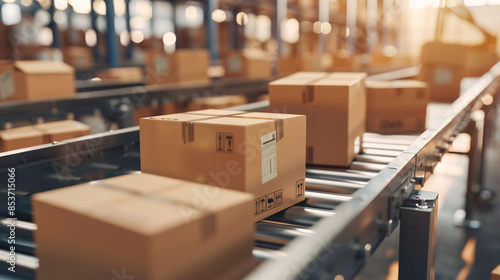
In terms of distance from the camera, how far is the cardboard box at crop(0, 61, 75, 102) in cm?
347

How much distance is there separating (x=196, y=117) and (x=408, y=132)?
168 centimetres

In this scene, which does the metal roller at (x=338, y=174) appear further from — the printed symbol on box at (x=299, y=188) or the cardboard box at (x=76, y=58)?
the cardboard box at (x=76, y=58)

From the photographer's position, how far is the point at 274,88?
1.95 meters

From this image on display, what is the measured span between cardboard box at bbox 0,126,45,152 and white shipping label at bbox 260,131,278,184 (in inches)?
60.0

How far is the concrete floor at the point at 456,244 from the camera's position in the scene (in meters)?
2.69

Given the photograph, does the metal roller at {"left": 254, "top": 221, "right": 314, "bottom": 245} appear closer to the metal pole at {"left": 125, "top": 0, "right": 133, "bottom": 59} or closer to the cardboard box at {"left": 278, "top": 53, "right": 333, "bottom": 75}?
the cardboard box at {"left": 278, "top": 53, "right": 333, "bottom": 75}

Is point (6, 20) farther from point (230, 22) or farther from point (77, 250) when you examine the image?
point (77, 250)

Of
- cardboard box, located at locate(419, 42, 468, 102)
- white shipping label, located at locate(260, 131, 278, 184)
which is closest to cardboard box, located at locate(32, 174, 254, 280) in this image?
white shipping label, located at locate(260, 131, 278, 184)

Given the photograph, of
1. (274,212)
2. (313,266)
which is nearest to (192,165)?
(274,212)

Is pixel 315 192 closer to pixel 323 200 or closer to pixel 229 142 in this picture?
pixel 323 200

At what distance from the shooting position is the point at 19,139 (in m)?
Result: 2.23

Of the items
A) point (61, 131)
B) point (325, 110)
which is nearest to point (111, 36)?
point (61, 131)

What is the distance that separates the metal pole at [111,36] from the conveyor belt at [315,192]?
16.5ft

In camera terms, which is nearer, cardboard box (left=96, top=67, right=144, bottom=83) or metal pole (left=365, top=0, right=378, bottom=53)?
cardboard box (left=96, top=67, right=144, bottom=83)
